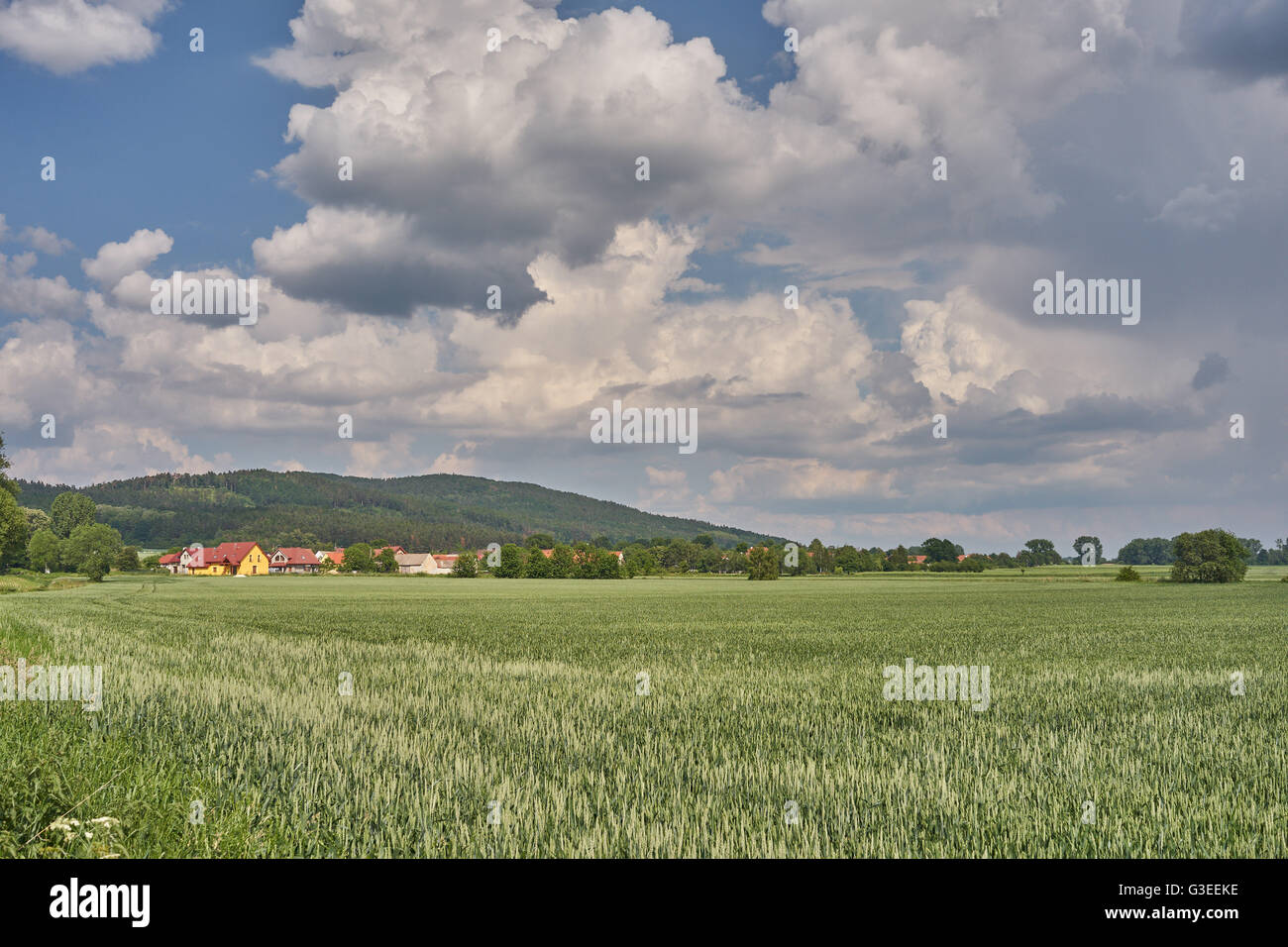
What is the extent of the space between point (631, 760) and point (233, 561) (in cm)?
20092

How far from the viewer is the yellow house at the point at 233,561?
604 feet

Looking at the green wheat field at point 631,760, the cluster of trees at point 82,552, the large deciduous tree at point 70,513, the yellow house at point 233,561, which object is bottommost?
the yellow house at point 233,561

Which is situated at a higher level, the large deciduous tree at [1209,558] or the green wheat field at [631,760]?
the green wheat field at [631,760]

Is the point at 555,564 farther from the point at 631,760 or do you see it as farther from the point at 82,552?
the point at 631,760

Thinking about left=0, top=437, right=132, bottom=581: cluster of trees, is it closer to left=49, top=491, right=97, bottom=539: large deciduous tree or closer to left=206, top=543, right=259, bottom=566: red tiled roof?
left=49, top=491, right=97, bottom=539: large deciduous tree

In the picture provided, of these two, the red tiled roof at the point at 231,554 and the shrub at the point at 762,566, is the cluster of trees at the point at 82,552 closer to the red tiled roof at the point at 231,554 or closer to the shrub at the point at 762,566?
the red tiled roof at the point at 231,554

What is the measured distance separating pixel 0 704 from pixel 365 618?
30.7 m

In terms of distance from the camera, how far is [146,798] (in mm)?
7555

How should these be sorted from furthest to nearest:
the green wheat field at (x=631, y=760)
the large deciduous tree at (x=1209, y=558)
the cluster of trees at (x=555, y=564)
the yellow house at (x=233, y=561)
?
the yellow house at (x=233, y=561) < the cluster of trees at (x=555, y=564) < the large deciduous tree at (x=1209, y=558) < the green wheat field at (x=631, y=760)

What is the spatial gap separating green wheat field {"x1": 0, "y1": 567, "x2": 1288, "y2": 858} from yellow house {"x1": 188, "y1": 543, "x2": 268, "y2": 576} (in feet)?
588

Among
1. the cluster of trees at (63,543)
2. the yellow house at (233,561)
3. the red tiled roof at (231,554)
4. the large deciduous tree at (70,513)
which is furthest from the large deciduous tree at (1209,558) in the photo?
the large deciduous tree at (70,513)

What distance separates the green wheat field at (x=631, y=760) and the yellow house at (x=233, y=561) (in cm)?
17928

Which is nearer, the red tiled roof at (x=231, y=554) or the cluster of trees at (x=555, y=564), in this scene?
the cluster of trees at (x=555, y=564)
